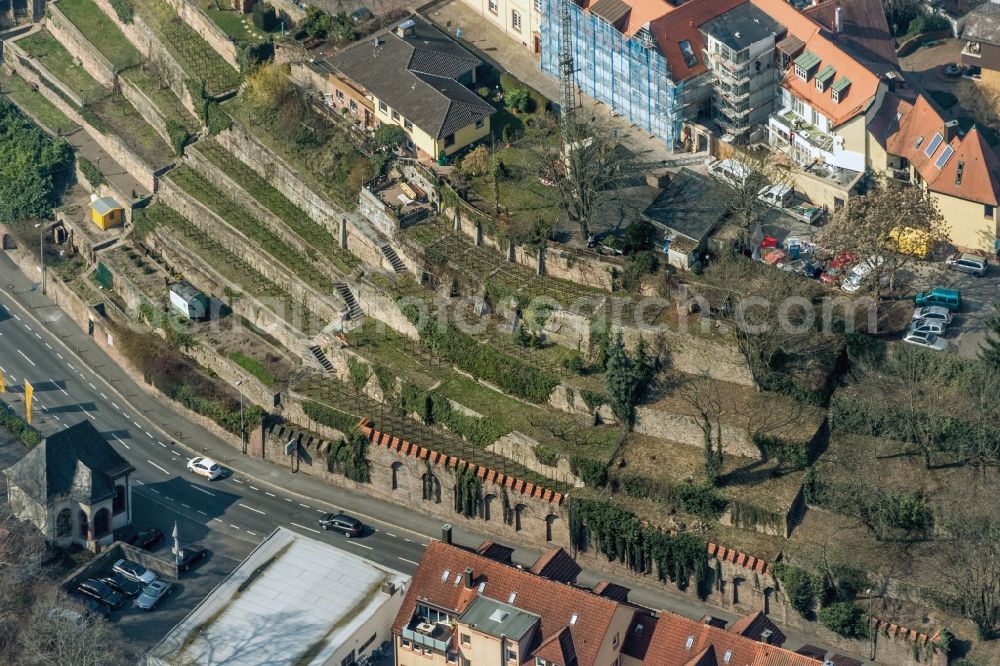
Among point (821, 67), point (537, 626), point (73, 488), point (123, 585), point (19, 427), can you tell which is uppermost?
point (821, 67)

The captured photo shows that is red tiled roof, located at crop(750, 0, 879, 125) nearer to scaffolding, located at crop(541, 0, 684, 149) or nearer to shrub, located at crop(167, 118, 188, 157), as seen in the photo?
scaffolding, located at crop(541, 0, 684, 149)

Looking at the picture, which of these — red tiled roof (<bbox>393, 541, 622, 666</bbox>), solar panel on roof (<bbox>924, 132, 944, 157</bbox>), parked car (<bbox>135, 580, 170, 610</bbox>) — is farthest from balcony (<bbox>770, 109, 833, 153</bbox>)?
parked car (<bbox>135, 580, 170, 610</bbox>)

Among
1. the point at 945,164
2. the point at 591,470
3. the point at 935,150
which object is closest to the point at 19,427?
the point at 591,470

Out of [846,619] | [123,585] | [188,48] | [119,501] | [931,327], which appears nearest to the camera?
[846,619]

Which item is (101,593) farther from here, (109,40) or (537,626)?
(109,40)

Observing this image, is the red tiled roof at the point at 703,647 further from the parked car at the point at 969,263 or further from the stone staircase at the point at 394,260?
the stone staircase at the point at 394,260

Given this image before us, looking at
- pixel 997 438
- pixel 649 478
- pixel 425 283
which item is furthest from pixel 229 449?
pixel 997 438
